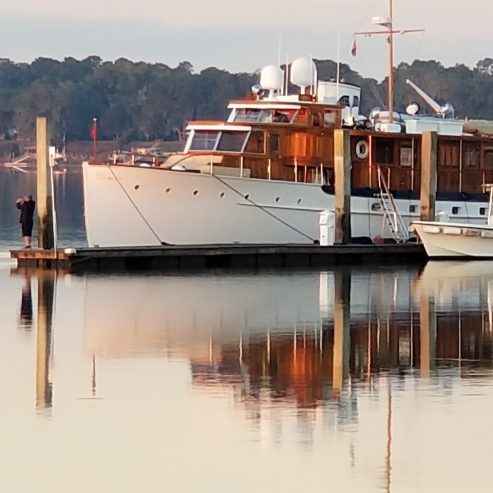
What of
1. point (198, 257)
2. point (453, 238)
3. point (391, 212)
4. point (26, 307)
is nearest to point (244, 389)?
point (26, 307)

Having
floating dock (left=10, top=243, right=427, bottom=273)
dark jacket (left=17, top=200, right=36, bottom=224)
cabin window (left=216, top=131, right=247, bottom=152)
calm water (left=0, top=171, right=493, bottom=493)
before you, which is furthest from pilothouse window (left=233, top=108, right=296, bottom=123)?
calm water (left=0, top=171, right=493, bottom=493)

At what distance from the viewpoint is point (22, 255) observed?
35.6 metres

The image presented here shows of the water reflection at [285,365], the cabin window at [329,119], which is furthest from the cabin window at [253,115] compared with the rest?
the water reflection at [285,365]

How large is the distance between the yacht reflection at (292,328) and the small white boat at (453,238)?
3.32 m

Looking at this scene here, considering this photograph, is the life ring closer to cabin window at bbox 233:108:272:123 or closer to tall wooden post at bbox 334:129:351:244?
cabin window at bbox 233:108:272:123

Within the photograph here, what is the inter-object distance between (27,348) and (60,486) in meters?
8.30

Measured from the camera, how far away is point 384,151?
4203 cm

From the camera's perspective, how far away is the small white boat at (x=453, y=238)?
3853 centimetres

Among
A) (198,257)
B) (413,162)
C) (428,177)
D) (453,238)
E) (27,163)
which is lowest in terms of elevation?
Answer: (198,257)

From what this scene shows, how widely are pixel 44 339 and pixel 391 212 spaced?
18519mm

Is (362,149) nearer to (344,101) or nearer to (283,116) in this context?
(344,101)

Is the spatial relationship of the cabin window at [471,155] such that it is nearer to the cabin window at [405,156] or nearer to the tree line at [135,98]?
the cabin window at [405,156]

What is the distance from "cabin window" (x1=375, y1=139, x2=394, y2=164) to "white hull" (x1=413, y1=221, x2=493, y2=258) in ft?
11.1

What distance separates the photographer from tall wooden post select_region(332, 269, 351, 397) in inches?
820
